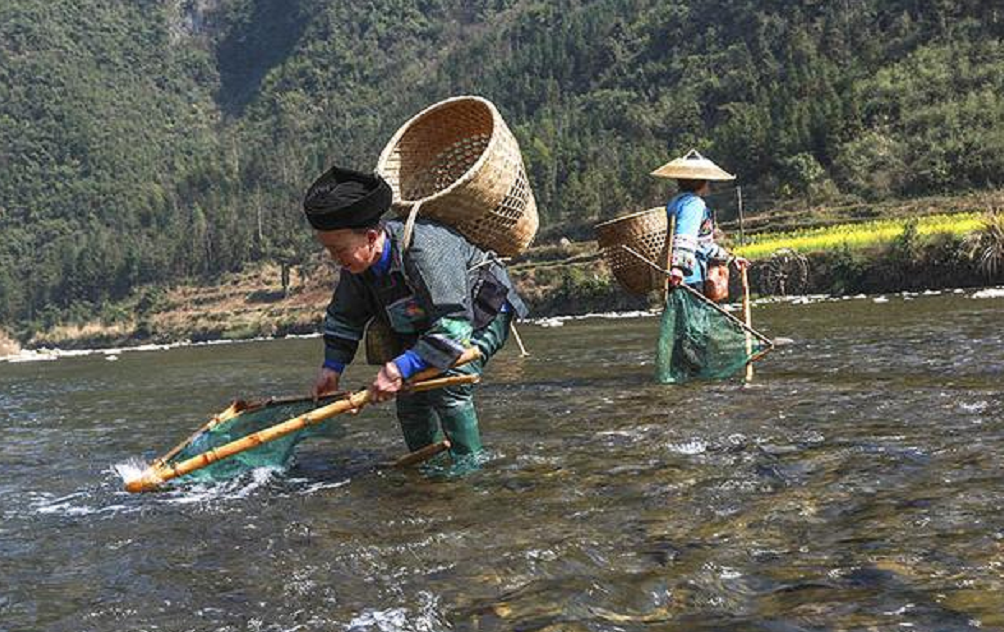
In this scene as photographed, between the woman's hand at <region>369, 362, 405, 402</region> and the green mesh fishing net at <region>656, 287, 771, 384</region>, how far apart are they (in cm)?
438

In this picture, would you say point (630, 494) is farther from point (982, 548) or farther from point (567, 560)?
point (982, 548)

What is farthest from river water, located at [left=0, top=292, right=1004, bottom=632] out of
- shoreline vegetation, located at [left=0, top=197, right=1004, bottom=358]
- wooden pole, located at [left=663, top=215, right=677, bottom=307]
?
shoreline vegetation, located at [left=0, top=197, right=1004, bottom=358]

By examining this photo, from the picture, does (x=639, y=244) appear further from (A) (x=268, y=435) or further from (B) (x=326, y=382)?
(A) (x=268, y=435)

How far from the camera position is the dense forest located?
6009 cm

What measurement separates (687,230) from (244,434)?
15.0ft

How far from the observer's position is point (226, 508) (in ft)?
16.7

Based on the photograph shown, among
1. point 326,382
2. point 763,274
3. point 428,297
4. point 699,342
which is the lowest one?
point 763,274

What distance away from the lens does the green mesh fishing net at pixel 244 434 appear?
5.61 m

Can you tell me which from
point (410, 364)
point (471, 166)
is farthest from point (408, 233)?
point (471, 166)

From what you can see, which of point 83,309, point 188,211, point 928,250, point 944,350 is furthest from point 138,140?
point 944,350

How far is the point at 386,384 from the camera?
485 centimetres

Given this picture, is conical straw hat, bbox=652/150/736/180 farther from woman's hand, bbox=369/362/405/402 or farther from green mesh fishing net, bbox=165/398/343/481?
woman's hand, bbox=369/362/405/402

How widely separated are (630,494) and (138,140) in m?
201

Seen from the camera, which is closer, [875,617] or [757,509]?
[875,617]
